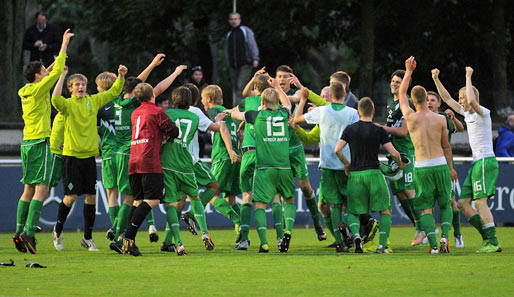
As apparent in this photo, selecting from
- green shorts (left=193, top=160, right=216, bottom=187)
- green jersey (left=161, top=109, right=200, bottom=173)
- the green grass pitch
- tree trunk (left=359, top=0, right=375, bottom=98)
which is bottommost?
the green grass pitch

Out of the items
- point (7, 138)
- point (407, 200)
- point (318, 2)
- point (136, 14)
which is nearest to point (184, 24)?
point (136, 14)

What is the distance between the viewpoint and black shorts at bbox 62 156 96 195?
14.4 m

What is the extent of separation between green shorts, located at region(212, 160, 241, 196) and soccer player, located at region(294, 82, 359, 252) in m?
2.23

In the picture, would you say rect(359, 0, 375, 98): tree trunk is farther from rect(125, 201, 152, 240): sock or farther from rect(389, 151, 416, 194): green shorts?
rect(125, 201, 152, 240): sock

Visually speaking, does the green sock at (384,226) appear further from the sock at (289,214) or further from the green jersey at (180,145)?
the green jersey at (180,145)

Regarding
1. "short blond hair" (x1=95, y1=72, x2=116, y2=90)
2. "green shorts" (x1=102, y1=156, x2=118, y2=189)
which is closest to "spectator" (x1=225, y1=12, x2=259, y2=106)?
"short blond hair" (x1=95, y1=72, x2=116, y2=90)

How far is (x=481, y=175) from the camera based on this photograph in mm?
14328

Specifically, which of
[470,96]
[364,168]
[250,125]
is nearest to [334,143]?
[364,168]

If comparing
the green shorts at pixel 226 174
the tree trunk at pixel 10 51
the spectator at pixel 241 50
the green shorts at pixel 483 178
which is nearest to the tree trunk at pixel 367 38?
the spectator at pixel 241 50

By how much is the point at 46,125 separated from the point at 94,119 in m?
0.69

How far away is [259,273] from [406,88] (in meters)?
3.72

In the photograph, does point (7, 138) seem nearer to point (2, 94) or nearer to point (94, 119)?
point (2, 94)

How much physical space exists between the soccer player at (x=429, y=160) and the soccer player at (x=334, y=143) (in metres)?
0.76

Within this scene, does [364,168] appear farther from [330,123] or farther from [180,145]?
[180,145]
